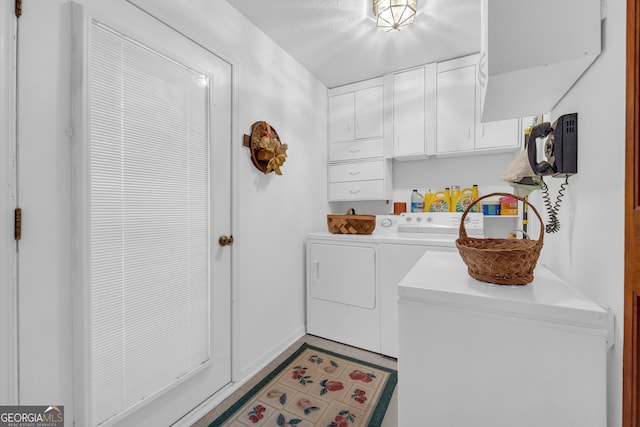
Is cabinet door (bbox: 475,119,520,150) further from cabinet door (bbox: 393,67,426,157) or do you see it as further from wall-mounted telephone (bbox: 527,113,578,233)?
wall-mounted telephone (bbox: 527,113,578,233)

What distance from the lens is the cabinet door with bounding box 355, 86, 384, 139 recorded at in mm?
2660

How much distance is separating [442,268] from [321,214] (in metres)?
1.81

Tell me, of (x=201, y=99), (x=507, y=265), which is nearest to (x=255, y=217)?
(x=201, y=99)

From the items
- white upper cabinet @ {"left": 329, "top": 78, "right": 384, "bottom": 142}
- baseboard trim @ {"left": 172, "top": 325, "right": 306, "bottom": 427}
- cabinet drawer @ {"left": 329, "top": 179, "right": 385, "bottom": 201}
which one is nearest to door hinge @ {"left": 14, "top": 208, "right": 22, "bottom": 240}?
baseboard trim @ {"left": 172, "top": 325, "right": 306, "bottom": 427}

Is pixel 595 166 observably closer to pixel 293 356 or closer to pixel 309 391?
pixel 309 391

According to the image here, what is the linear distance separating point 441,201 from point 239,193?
1.84 m

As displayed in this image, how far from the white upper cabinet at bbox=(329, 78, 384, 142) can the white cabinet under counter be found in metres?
2.09

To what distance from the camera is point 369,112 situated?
2703 millimetres

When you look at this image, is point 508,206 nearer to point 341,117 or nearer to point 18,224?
point 341,117

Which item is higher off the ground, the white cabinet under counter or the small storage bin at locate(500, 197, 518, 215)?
the small storage bin at locate(500, 197, 518, 215)

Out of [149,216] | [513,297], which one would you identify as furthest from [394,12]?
[149,216]

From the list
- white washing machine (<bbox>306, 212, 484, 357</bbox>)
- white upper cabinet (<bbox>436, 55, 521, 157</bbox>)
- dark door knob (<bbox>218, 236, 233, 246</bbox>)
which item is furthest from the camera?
white upper cabinet (<bbox>436, 55, 521, 157</bbox>)

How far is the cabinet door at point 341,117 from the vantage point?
2812 mm

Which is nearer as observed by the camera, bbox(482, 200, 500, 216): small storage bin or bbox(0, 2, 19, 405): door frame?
bbox(0, 2, 19, 405): door frame
